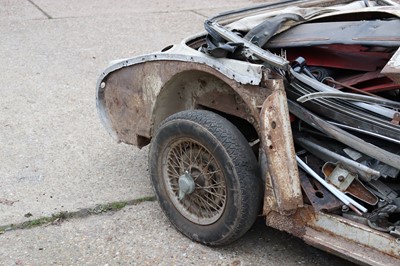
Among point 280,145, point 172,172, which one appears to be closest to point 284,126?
point 280,145

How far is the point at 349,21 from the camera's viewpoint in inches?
161

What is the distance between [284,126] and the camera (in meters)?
3.45

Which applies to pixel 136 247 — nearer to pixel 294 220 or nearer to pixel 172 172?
pixel 172 172

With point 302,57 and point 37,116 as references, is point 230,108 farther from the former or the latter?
point 37,116

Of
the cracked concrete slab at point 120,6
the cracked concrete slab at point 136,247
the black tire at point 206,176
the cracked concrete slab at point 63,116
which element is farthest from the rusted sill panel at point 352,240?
the cracked concrete slab at point 120,6

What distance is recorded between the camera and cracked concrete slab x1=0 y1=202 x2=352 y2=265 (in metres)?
3.96

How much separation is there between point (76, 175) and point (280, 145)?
204 centimetres

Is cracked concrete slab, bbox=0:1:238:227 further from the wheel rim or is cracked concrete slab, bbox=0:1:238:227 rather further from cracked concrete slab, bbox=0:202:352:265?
the wheel rim

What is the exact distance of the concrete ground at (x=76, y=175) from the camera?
4.03 metres

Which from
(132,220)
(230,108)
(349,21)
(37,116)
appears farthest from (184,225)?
(37,116)

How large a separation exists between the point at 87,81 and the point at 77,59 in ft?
2.80

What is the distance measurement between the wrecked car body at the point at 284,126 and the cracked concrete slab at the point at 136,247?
0.13 meters

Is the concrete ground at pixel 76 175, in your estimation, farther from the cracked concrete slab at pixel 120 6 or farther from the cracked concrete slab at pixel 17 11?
the cracked concrete slab at pixel 120 6

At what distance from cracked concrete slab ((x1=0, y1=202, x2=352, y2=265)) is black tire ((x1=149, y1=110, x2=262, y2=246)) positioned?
0.42 feet
